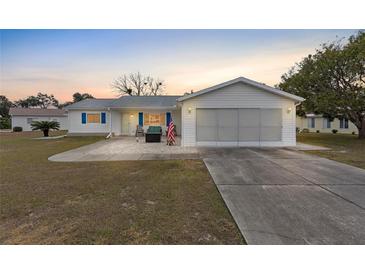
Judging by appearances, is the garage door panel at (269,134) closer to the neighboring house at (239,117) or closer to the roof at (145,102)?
the neighboring house at (239,117)

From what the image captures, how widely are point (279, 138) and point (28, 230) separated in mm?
12134

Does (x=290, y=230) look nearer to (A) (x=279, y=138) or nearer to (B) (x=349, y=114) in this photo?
(A) (x=279, y=138)

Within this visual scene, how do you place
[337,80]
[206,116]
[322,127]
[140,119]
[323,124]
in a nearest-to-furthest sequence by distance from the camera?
[206,116] → [337,80] → [140,119] → [323,124] → [322,127]

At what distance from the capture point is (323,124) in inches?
1086

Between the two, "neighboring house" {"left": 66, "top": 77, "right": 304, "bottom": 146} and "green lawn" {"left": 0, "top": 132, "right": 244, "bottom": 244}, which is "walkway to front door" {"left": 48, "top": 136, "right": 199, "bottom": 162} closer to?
"neighboring house" {"left": 66, "top": 77, "right": 304, "bottom": 146}

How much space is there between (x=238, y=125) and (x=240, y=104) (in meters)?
1.27

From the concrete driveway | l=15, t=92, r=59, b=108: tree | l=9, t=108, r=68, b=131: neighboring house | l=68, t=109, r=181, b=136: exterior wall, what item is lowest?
the concrete driveway

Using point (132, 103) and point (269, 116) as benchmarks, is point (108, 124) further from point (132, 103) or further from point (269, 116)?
point (269, 116)

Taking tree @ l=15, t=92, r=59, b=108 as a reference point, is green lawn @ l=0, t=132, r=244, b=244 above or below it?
below

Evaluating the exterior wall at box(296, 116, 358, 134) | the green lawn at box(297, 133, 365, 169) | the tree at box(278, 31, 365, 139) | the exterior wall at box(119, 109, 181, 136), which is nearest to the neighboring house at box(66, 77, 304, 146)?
the green lawn at box(297, 133, 365, 169)

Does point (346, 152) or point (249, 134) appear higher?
point (249, 134)

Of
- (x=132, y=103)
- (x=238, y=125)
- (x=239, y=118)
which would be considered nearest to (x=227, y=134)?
(x=238, y=125)

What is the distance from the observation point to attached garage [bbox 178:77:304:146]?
37.7 feet
